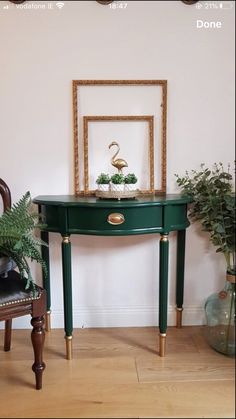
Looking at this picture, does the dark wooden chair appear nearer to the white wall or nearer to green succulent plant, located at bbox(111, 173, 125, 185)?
the white wall

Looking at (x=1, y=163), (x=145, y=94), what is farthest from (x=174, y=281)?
(x=1, y=163)

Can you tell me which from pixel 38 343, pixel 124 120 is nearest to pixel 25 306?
pixel 38 343

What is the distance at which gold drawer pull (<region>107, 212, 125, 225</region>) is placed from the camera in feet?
4.65

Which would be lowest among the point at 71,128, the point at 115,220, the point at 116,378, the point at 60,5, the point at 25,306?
the point at 116,378

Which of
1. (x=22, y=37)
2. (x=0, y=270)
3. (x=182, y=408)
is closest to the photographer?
(x=182, y=408)

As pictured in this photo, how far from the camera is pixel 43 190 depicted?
1753mm

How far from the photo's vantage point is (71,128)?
171 cm

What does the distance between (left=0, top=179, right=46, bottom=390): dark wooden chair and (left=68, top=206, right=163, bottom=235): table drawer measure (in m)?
0.32

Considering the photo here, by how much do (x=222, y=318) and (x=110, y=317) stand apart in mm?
1028

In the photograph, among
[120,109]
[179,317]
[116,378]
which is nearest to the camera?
[116,378]

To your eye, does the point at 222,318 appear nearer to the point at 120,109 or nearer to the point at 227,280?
the point at 227,280

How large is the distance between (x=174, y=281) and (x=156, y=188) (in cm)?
55

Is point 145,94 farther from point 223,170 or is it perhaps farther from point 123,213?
point 223,170

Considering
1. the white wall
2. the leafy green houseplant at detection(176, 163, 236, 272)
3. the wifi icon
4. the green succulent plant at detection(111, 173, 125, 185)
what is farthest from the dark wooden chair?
the wifi icon
